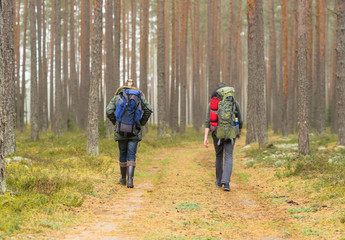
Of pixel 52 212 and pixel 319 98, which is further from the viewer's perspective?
pixel 319 98

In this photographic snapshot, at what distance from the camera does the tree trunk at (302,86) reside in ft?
34.5

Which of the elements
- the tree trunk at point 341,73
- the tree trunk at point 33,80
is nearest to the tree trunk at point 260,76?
the tree trunk at point 341,73

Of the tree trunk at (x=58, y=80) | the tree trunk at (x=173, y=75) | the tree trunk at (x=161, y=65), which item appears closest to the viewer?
the tree trunk at (x=58, y=80)

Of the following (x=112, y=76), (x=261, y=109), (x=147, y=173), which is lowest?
(x=147, y=173)

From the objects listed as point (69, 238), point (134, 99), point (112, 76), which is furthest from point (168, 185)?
point (112, 76)

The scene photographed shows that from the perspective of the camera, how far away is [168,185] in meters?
7.72

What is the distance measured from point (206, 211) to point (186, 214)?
383 mm

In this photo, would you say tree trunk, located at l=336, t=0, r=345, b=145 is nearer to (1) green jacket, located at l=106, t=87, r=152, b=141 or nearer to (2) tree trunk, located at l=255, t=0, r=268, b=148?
(2) tree trunk, located at l=255, t=0, r=268, b=148

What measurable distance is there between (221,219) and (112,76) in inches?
627

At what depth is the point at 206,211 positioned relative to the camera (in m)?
5.36

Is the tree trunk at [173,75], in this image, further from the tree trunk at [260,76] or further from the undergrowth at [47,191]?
the undergrowth at [47,191]

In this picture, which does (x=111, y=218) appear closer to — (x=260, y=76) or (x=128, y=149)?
(x=128, y=149)

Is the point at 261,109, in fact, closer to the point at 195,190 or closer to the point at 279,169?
the point at 279,169

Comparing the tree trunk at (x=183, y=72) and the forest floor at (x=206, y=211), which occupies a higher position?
the tree trunk at (x=183, y=72)
